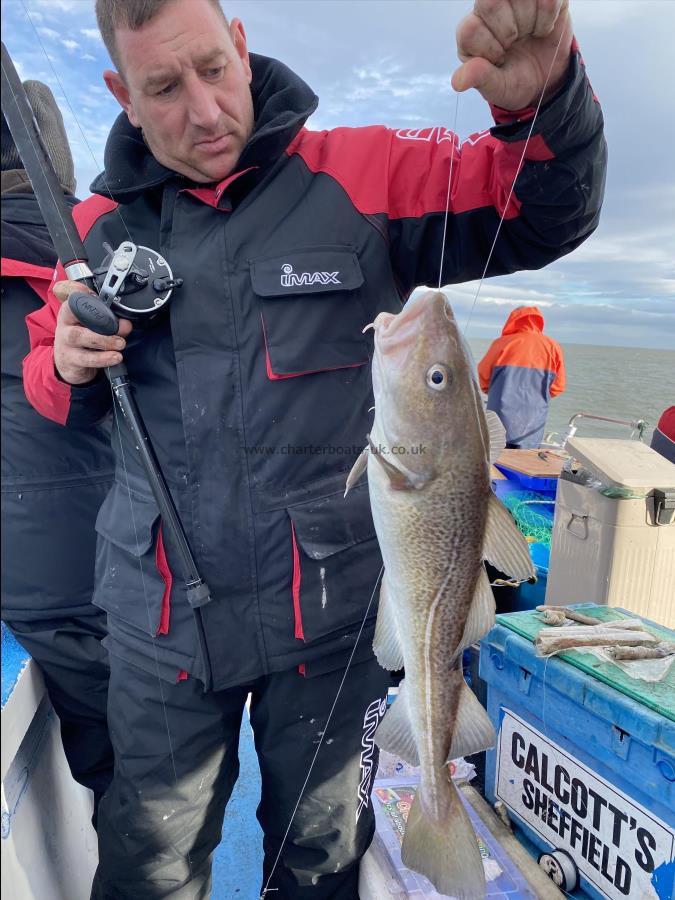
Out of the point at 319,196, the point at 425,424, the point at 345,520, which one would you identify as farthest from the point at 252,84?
the point at 345,520

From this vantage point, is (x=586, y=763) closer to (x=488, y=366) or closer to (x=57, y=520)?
(x=57, y=520)

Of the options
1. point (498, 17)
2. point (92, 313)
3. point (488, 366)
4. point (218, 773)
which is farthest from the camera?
point (488, 366)

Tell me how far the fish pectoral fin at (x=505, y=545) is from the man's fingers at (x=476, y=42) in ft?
3.54

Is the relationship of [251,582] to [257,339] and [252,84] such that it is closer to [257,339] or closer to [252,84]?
[257,339]

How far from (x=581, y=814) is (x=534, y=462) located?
11.6 ft

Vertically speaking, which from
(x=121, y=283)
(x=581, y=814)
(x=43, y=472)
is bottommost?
(x=581, y=814)

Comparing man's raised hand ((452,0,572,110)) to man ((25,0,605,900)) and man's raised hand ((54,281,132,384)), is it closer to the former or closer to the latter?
man ((25,0,605,900))

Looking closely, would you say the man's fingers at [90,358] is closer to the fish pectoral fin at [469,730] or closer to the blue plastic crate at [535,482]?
the fish pectoral fin at [469,730]

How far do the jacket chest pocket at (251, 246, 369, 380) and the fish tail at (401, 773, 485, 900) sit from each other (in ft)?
4.21

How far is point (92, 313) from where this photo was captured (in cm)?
171

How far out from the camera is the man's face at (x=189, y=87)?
1694 mm

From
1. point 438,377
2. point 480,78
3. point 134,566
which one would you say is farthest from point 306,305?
point 134,566

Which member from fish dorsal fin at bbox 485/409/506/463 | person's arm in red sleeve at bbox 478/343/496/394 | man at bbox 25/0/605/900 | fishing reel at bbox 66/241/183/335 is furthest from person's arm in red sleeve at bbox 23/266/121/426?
person's arm in red sleeve at bbox 478/343/496/394

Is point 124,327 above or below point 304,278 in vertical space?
below
